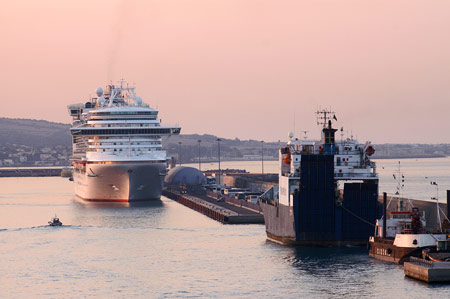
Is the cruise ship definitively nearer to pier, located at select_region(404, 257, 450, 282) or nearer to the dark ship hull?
the dark ship hull

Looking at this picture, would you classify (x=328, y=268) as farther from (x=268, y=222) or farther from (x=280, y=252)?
(x=268, y=222)

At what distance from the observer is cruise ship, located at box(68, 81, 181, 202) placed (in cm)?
11400

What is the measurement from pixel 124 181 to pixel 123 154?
350cm

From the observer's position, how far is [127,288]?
167ft

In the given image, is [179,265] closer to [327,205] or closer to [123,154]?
[327,205]

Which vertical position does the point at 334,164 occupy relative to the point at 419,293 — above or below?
above

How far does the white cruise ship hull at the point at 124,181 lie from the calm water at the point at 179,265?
25937mm

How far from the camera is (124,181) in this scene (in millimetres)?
113875

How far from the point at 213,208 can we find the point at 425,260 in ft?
169

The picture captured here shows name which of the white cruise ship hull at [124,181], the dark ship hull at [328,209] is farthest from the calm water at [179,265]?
the white cruise ship hull at [124,181]

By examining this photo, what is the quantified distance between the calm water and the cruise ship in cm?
2643

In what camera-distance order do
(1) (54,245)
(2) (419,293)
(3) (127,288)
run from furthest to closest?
(1) (54,245) → (3) (127,288) → (2) (419,293)

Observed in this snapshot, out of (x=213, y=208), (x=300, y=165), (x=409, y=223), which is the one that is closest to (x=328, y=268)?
(x=409, y=223)

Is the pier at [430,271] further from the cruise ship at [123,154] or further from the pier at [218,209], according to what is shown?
the cruise ship at [123,154]
